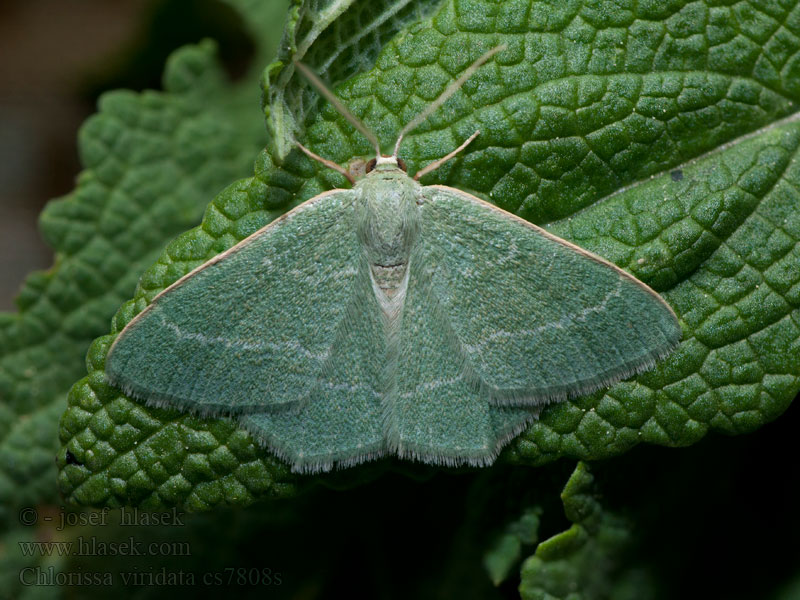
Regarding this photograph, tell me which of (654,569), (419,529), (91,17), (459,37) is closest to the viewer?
(459,37)

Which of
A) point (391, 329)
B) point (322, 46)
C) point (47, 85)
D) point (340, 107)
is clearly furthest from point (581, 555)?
point (47, 85)

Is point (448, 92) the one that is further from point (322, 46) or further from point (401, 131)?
point (322, 46)

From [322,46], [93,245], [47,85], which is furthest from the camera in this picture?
[47,85]

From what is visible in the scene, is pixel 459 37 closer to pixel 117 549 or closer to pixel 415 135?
pixel 415 135

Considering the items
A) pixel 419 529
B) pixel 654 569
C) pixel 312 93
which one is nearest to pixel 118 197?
pixel 312 93

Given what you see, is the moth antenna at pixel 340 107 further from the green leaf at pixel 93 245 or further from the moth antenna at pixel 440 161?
the green leaf at pixel 93 245

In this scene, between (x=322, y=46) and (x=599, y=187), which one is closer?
(x=322, y=46)

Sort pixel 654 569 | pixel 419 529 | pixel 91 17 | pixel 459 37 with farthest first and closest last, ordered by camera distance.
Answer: pixel 91 17, pixel 419 529, pixel 654 569, pixel 459 37
